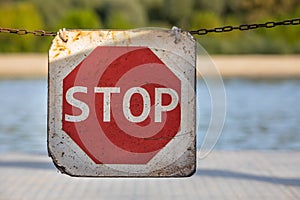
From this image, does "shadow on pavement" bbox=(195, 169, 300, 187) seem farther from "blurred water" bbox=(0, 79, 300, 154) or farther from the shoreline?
the shoreline

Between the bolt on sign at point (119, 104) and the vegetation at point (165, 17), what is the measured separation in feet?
168

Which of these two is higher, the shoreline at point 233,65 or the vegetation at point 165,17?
the vegetation at point 165,17

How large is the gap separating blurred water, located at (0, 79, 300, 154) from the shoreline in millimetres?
14411

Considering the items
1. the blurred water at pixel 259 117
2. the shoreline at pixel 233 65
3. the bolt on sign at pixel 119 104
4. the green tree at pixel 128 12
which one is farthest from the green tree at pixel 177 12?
the bolt on sign at pixel 119 104

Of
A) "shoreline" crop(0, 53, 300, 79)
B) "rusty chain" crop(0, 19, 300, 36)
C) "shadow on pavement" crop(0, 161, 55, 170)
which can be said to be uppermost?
"shoreline" crop(0, 53, 300, 79)

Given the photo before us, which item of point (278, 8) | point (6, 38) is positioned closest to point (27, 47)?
point (6, 38)

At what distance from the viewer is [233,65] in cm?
5138

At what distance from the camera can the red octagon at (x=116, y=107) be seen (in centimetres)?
421

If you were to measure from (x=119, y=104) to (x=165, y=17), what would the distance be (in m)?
63.2

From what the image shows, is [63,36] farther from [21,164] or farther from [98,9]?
[98,9]

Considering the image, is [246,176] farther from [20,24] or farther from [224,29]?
[20,24]

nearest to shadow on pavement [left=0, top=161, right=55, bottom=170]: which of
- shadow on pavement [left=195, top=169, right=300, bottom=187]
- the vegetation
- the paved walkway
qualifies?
the paved walkway

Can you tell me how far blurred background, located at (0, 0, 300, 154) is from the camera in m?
16.8

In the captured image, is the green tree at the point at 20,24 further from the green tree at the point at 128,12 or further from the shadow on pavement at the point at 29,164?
the shadow on pavement at the point at 29,164
